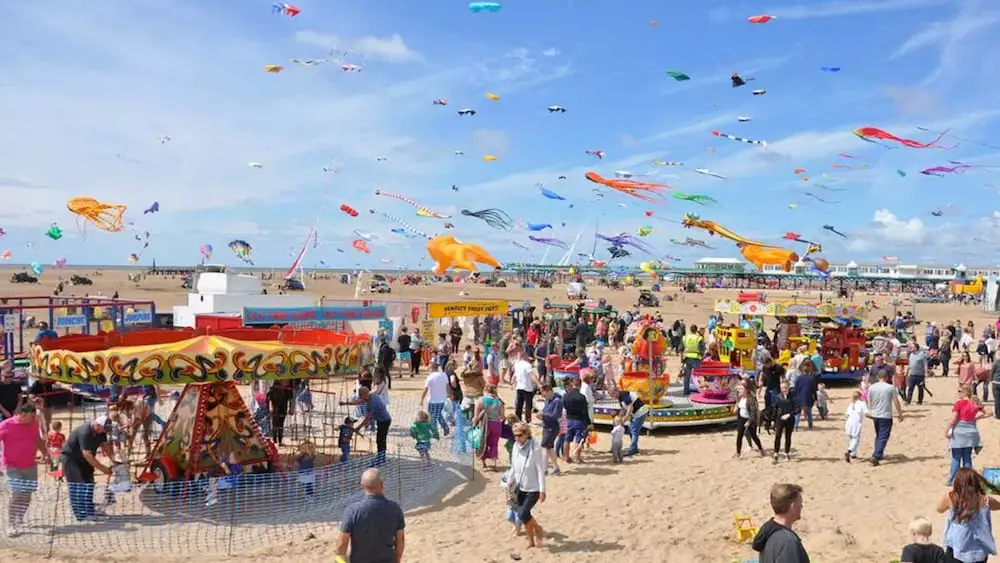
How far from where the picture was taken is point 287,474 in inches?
349

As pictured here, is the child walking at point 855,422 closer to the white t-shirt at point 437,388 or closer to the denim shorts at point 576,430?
the denim shorts at point 576,430

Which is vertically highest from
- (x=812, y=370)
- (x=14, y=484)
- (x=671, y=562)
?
(x=812, y=370)

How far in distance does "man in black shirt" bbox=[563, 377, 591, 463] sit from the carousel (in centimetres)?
290

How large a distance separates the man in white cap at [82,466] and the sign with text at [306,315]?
10572 mm

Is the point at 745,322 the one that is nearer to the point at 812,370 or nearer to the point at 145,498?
the point at 812,370

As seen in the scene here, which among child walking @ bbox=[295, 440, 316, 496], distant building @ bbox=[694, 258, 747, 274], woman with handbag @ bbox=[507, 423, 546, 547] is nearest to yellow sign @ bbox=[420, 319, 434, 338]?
child walking @ bbox=[295, 440, 316, 496]

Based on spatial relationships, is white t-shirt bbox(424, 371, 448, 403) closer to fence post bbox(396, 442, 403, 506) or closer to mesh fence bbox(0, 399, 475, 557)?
fence post bbox(396, 442, 403, 506)

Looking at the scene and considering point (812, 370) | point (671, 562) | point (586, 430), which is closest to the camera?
point (671, 562)

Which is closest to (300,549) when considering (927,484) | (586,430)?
(586,430)

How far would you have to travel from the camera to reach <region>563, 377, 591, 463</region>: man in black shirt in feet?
33.0

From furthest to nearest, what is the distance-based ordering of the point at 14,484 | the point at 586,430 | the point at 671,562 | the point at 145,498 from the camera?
the point at 586,430 → the point at 145,498 → the point at 14,484 → the point at 671,562

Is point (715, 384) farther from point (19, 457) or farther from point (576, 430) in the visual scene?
point (19, 457)

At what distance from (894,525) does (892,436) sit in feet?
16.2

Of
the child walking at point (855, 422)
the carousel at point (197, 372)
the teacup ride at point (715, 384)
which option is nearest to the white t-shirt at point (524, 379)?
the carousel at point (197, 372)
